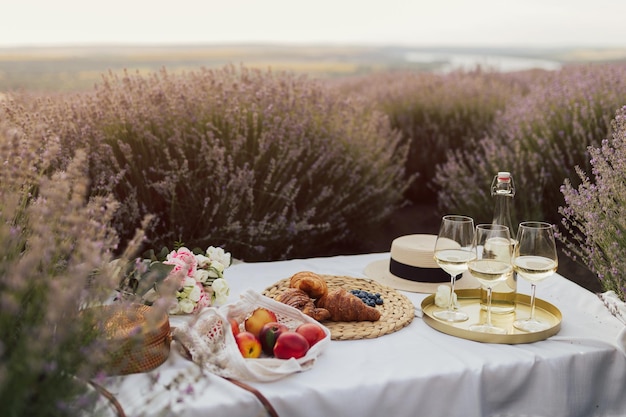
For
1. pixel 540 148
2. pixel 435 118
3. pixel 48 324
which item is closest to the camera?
pixel 48 324

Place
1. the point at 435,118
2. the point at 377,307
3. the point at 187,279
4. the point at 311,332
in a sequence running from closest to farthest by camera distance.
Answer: the point at 311,332
the point at 187,279
the point at 377,307
the point at 435,118

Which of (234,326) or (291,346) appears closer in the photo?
(291,346)

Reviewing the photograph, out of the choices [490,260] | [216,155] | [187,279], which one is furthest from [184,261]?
[216,155]

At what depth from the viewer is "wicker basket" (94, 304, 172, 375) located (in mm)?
1372

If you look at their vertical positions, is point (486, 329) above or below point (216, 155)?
below

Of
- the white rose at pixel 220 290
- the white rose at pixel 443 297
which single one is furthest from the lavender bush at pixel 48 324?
the white rose at pixel 443 297

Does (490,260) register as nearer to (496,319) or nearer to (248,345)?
(496,319)

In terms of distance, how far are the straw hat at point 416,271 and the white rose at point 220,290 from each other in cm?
59

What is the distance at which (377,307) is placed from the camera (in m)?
2.06

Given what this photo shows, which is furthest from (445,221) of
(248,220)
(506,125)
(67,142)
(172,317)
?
(506,125)

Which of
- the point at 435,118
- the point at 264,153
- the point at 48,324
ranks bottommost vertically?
the point at 435,118

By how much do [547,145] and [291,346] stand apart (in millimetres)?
3537

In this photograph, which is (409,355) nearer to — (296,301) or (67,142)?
(296,301)

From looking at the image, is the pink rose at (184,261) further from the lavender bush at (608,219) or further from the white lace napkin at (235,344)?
the lavender bush at (608,219)
